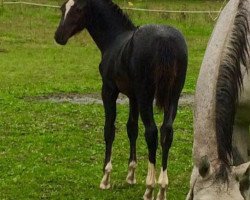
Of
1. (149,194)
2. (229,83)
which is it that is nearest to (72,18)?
(149,194)

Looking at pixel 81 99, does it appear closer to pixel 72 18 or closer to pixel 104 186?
pixel 72 18

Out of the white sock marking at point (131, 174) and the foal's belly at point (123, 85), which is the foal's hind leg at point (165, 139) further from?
the white sock marking at point (131, 174)

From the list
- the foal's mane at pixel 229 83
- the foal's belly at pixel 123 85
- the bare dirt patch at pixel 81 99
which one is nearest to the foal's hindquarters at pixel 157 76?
the foal's belly at pixel 123 85

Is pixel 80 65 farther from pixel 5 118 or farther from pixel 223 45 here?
pixel 223 45

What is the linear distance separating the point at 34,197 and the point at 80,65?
32.7 feet

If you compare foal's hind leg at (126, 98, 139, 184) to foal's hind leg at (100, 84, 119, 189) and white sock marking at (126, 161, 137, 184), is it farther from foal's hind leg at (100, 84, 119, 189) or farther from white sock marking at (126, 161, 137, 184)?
foal's hind leg at (100, 84, 119, 189)

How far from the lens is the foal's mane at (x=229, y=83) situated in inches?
151

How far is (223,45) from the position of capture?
4281 millimetres

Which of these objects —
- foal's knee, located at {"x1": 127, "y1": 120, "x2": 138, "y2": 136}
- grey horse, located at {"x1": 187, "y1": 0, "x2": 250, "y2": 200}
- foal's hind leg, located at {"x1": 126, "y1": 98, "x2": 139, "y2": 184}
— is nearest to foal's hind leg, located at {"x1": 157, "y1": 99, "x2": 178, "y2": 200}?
foal's hind leg, located at {"x1": 126, "y1": 98, "x2": 139, "y2": 184}

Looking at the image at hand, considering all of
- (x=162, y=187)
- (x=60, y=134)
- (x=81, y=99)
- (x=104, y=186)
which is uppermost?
(x=162, y=187)

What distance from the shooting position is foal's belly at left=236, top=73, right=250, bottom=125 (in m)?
4.96

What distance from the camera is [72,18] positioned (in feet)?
25.5

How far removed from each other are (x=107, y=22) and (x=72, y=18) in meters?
0.44

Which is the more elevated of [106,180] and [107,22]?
[107,22]
